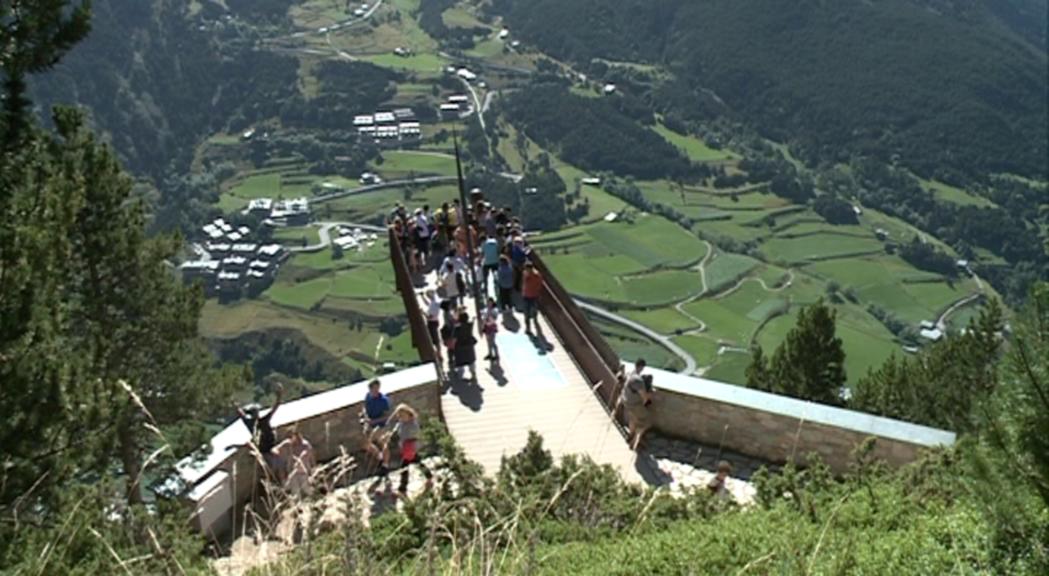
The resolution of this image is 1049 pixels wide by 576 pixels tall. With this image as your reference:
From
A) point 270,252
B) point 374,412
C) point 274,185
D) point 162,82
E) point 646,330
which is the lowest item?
point 274,185

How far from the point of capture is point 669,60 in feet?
495

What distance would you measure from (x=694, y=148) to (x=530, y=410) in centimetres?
11386

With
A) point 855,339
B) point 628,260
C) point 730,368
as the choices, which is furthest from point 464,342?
point 628,260

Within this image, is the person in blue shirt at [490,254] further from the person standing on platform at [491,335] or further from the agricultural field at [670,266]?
the agricultural field at [670,266]

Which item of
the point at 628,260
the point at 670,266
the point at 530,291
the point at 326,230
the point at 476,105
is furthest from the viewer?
the point at 476,105

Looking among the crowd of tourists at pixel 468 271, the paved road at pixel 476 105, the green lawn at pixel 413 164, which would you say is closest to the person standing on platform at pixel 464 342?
the crowd of tourists at pixel 468 271

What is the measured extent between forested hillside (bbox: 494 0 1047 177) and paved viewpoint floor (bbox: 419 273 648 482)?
118 meters

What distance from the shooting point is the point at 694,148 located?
4813 inches

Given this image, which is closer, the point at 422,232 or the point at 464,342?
the point at 464,342

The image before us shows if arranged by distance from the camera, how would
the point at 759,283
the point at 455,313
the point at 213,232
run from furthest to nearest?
the point at 213,232 → the point at 759,283 → the point at 455,313

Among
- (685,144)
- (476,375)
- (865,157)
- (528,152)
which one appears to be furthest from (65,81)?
(476,375)

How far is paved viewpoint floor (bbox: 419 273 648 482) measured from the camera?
10.8 metres

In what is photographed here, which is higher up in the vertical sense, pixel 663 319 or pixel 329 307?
pixel 329 307

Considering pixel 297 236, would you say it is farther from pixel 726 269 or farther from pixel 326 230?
pixel 726 269
